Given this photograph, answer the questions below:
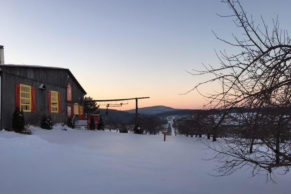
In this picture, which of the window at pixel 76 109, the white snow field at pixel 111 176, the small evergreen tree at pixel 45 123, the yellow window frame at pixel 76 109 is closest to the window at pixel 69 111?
the yellow window frame at pixel 76 109

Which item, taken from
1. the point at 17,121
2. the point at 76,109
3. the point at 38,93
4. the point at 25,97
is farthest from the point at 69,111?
the point at 17,121

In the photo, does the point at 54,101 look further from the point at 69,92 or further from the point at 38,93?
the point at 69,92

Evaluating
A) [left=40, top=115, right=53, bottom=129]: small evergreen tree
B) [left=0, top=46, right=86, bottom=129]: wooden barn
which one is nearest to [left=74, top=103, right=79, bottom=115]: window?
[left=0, top=46, right=86, bottom=129]: wooden barn

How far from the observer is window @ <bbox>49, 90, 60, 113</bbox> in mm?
19503

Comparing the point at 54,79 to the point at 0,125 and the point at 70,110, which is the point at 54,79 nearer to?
the point at 70,110

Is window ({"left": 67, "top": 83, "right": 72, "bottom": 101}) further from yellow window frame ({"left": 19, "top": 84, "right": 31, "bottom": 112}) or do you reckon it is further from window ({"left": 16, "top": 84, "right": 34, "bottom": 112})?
yellow window frame ({"left": 19, "top": 84, "right": 31, "bottom": 112})

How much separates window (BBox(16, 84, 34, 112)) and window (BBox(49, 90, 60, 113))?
2.56 m

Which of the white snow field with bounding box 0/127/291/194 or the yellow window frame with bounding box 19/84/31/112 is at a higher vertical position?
the yellow window frame with bounding box 19/84/31/112

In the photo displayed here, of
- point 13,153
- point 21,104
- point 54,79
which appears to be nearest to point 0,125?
point 21,104

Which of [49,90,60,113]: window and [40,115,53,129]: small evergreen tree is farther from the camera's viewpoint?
[49,90,60,113]: window

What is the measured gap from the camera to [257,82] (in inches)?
158

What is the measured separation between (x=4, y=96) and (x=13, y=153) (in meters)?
7.10

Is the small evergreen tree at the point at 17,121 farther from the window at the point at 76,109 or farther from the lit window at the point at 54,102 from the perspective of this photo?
the window at the point at 76,109

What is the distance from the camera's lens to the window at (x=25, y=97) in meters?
15.2
